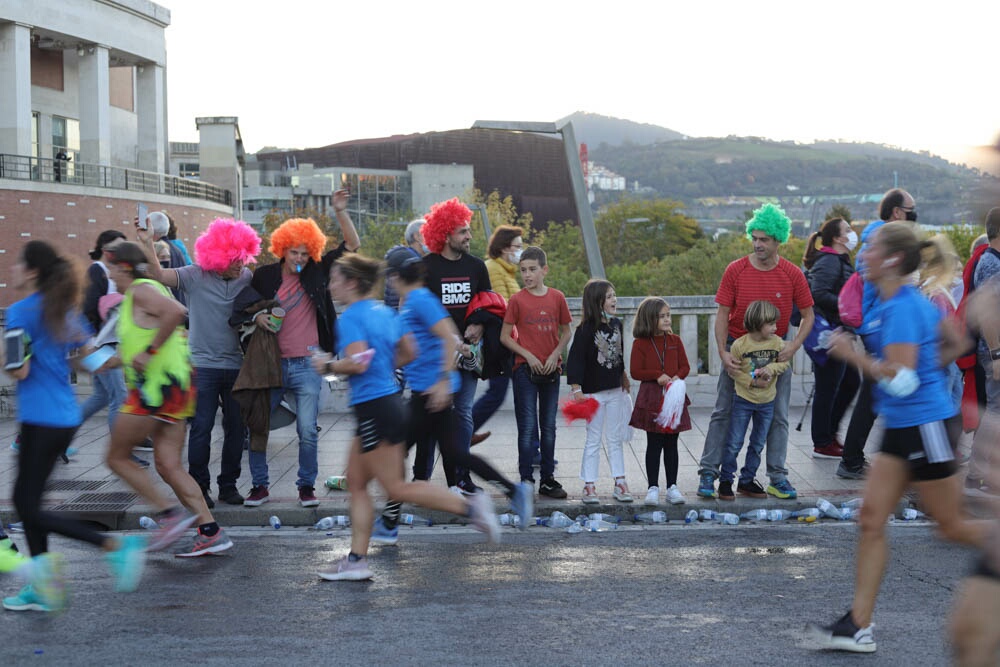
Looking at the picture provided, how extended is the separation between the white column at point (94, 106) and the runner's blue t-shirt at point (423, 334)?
44196 millimetres

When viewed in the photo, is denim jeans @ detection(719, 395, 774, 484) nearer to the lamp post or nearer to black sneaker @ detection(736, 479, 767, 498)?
black sneaker @ detection(736, 479, 767, 498)

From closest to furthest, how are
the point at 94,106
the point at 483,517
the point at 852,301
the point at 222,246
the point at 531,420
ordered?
1. the point at 483,517
2. the point at 222,246
3. the point at 531,420
4. the point at 852,301
5. the point at 94,106

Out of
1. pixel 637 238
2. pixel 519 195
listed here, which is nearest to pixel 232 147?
pixel 637 238

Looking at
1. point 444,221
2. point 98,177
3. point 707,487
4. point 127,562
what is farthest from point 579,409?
point 98,177

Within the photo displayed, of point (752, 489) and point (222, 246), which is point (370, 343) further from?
point (752, 489)

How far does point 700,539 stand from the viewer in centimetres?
729

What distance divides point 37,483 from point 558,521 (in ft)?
11.5

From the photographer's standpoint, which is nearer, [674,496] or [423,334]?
[423,334]

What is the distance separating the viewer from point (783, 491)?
8.19 metres

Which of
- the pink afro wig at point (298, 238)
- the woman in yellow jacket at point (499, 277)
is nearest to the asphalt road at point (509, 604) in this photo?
the woman in yellow jacket at point (499, 277)

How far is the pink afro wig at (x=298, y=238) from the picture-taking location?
8.01 metres

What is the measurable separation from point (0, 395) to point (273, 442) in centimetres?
389

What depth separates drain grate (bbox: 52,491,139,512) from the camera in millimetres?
8086

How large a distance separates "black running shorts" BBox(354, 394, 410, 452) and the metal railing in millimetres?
40213
